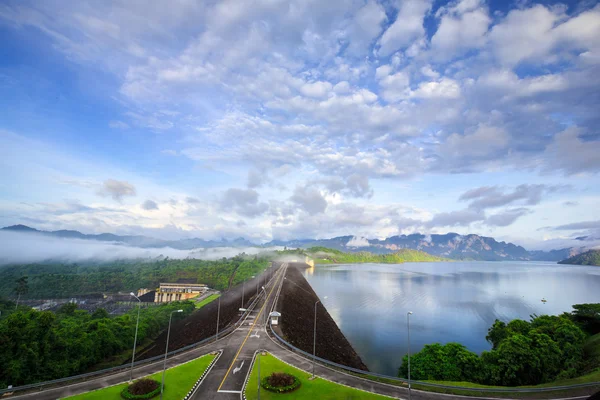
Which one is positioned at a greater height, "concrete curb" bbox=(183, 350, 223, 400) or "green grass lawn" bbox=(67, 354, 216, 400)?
"green grass lawn" bbox=(67, 354, 216, 400)

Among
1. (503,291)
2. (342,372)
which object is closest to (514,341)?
(342,372)

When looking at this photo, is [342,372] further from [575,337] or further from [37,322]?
[37,322]

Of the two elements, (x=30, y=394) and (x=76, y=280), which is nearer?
(x=30, y=394)

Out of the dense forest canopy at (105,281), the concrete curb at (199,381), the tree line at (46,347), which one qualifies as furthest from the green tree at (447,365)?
the dense forest canopy at (105,281)

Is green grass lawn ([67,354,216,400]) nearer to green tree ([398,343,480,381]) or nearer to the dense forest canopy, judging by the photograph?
green tree ([398,343,480,381])

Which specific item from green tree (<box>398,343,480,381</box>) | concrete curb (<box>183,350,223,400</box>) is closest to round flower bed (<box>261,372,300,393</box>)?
concrete curb (<box>183,350,223,400</box>)

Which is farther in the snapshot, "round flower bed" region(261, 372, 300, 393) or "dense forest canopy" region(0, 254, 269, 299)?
"dense forest canopy" region(0, 254, 269, 299)

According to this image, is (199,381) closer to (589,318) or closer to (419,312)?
(589,318)
